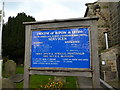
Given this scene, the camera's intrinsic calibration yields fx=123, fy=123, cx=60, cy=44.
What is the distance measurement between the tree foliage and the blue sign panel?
66.7ft

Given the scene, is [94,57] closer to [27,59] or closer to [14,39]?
[27,59]

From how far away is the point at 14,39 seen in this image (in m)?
23.4

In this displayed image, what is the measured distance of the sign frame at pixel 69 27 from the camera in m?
3.46

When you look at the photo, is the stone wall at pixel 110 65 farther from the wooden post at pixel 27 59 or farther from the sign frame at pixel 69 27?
the wooden post at pixel 27 59

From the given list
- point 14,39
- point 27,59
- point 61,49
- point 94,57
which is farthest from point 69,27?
point 14,39

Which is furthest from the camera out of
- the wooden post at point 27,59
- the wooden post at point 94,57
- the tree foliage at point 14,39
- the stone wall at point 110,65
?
the tree foliage at point 14,39

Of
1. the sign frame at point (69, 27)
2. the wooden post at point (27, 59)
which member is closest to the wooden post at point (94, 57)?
the sign frame at point (69, 27)

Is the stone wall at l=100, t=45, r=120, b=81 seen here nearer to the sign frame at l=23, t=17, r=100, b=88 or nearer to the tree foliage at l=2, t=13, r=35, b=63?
the sign frame at l=23, t=17, r=100, b=88

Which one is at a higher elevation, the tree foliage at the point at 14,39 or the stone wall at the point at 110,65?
the tree foliage at the point at 14,39

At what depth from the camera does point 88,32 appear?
11.8 ft

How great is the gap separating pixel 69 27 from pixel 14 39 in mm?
21632

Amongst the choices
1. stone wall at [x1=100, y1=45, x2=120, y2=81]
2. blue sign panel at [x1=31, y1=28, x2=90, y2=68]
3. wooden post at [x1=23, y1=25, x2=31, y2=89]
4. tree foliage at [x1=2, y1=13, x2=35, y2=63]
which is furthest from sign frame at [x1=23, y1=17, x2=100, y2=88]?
tree foliage at [x1=2, y1=13, x2=35, y2=63]

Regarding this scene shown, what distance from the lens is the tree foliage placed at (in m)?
23.1

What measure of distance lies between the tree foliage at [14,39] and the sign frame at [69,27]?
66.1 ft
